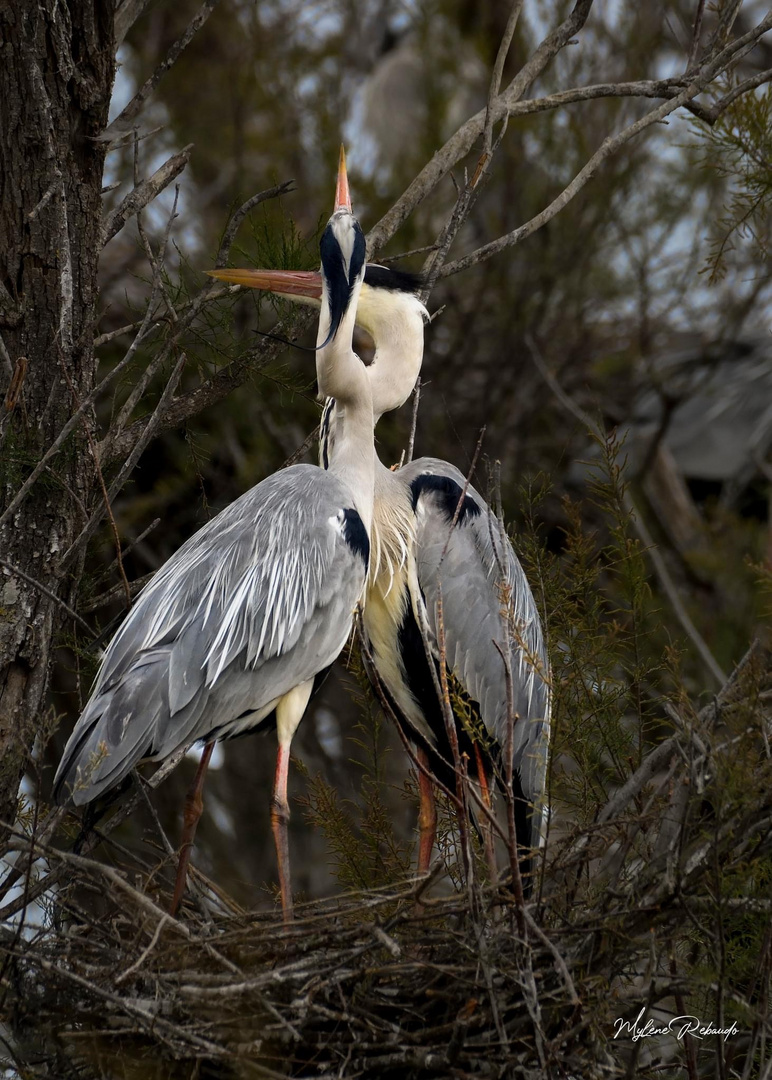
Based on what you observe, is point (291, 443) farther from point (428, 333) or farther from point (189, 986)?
point (189, 986)

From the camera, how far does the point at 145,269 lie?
7.67 metres

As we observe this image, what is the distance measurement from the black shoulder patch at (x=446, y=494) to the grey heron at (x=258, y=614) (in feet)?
1.01

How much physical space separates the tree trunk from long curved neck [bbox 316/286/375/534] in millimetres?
683

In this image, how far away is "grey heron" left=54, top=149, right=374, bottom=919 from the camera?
316 centimetres

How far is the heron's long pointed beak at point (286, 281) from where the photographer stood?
11.5 ft

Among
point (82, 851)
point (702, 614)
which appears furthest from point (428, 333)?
point (82, 851)

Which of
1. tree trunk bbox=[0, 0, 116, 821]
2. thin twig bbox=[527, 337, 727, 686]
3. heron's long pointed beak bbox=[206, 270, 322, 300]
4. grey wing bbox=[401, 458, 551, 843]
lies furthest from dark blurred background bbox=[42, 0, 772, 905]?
tree trunk bbox=[0, 0, 116, 821]

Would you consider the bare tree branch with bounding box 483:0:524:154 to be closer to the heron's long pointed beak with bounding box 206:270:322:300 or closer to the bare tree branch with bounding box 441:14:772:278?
the bare tree branch with bounding box 441:14:772:278

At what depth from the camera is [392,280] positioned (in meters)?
4.04
